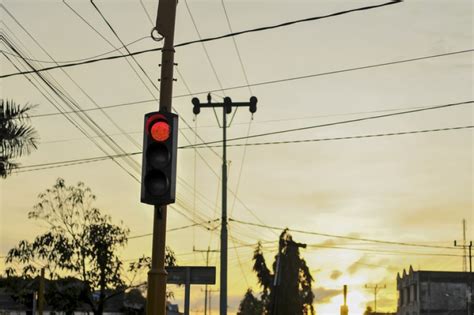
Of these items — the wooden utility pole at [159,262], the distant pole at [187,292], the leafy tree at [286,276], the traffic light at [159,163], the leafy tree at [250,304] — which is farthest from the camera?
the leafy tree at [250,304]

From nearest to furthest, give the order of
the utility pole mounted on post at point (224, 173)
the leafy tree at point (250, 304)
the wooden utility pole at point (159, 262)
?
the wooden utility pole at point (159, 262)
the utility pole mounted on post at point (224, 173)
the leafy tree at point (250, 304)

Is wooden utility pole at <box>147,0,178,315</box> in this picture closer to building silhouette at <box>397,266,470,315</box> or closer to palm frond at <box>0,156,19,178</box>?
palm frond at <box>0,156,19,178</box>

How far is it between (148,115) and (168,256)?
19160 millimetres

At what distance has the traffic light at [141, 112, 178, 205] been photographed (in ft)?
30.0

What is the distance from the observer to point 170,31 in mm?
11133

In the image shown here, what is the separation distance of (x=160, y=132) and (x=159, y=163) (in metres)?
0.37

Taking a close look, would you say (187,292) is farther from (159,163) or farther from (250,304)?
(250,304)

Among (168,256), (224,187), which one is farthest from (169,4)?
(224,187)

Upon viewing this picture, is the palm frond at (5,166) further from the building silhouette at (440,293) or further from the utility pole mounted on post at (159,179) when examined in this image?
the building silhouette at (440,293)

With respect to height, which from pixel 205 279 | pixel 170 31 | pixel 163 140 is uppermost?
pixel 170 31

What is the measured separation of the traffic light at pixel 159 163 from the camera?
915 cm

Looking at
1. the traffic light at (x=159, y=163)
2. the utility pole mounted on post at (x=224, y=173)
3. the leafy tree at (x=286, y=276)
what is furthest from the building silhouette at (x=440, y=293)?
the traffic light at (x=159, y=163)

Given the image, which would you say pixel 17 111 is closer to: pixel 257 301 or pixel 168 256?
pixel 168 256

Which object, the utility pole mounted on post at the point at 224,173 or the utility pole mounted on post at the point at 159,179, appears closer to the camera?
the utility pole mounted on post at the point at 159,179
